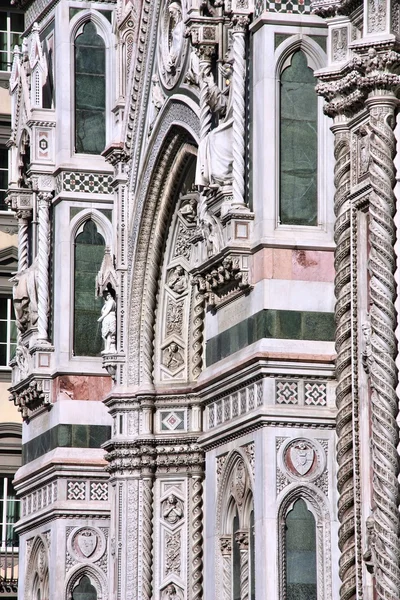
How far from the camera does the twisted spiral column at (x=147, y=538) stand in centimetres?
2664

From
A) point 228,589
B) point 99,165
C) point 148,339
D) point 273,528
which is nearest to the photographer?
point 273,528

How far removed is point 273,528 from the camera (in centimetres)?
2098

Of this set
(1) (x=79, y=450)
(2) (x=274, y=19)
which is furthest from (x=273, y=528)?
(1) (x=79, y=450)

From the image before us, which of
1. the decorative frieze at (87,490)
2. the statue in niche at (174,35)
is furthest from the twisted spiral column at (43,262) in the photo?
the statue in niche at (174,35)

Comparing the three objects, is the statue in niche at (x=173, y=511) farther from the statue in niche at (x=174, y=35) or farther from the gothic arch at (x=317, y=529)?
the gothic arch at (x=317, y=529)

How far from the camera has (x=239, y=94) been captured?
881 inches

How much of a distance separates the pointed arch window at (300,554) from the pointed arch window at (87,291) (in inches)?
324

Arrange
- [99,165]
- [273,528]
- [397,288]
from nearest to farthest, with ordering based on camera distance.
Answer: [397,288]
[273,528]
[99,165]

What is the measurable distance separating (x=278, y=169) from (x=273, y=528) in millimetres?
3648

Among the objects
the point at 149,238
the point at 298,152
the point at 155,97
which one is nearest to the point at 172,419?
the point at 149,238

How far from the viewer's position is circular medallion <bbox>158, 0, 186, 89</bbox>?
25062 mm

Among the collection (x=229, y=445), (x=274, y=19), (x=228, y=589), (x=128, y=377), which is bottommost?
(x=228, y=589)

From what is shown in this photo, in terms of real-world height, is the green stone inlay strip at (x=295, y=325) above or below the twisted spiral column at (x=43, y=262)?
below

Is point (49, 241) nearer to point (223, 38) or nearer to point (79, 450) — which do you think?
point (79, 450)
